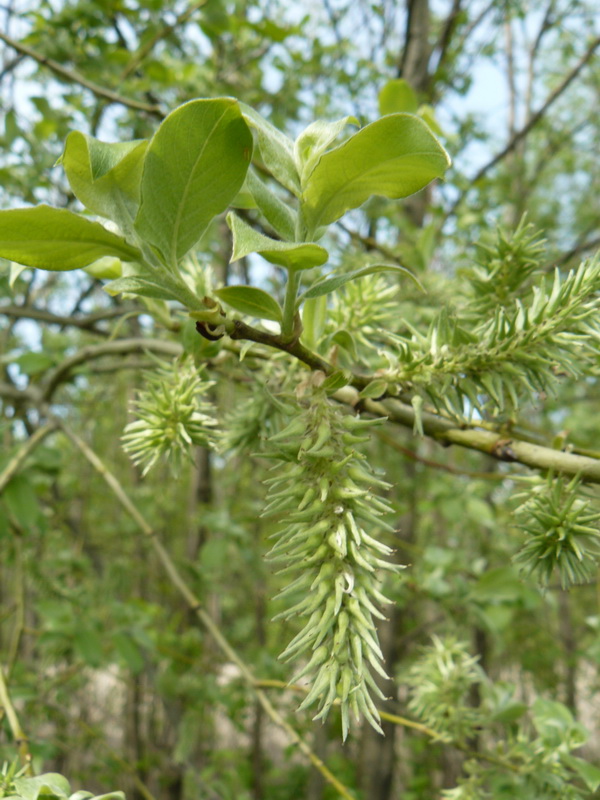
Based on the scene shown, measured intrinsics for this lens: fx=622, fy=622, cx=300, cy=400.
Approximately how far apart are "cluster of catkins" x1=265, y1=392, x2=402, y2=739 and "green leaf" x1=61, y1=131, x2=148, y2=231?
22cm

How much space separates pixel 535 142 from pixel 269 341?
184 inches

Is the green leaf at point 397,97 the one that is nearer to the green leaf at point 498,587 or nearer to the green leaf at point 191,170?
the green leaf at point 191,170

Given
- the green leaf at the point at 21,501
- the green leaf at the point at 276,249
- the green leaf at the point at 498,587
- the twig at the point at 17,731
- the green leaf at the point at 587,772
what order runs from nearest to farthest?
1. the green leaf at the point at 276,249
2. the twig at the point at 17,731
3. the green leaf at the point at 587,772
4. the green leaf at the point at 21,501
5. the green leaf at the point at 498,587

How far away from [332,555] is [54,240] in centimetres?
30

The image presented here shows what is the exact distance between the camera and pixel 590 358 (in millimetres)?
608

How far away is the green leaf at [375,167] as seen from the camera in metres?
0.42

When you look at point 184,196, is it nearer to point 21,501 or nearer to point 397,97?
point 397,97

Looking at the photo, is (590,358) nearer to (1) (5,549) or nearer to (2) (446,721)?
(2) (446,721)

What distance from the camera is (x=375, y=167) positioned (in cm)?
44

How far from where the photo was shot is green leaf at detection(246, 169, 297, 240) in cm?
48

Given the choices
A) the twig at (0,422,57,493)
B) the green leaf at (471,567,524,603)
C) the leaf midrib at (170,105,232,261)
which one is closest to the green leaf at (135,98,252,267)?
the leaf midrib at (170,105,232,261)

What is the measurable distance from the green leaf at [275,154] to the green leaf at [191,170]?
0.02 meters

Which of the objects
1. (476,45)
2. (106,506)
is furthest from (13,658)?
(106,506)

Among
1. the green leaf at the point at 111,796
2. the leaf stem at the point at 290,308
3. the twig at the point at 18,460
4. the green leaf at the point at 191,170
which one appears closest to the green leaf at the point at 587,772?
the green leaf at the point at 111,796
